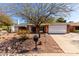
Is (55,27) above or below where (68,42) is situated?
above

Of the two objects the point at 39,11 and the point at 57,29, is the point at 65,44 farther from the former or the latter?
the point at 39,11

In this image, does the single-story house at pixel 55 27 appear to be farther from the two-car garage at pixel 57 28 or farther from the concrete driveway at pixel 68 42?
the concrete driveway at pixel 68 42

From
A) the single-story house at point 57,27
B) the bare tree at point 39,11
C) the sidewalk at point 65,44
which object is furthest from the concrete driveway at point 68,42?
the bare tree at point 39,11

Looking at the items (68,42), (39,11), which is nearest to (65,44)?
(68,42)

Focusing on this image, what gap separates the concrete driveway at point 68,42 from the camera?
16.9ft

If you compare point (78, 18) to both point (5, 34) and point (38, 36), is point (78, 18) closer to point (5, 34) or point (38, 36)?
point (38, 36)

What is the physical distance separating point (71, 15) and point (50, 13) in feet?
1.39

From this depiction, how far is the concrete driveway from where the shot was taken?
5156 mm

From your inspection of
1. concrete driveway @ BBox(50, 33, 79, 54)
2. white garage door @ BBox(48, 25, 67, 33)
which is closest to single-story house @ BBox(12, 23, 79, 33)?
white garage door @ BBox(48, 25, 67, 33)

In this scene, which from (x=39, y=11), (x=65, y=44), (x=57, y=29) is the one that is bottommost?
(x=65, y=44)

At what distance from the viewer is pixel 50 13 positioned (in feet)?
17.0

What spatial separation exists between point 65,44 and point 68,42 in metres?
0.07

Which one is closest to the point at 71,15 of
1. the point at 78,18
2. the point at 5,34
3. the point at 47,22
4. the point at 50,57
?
the point at 78,18

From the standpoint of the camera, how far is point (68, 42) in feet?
17.1
